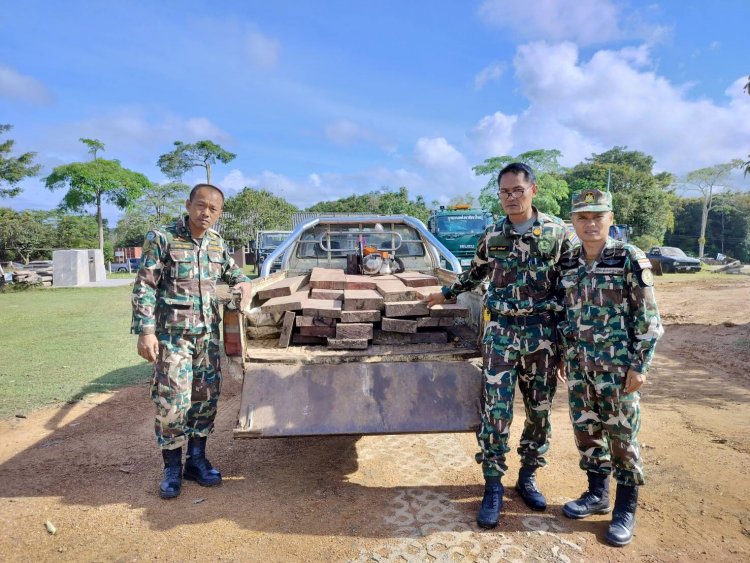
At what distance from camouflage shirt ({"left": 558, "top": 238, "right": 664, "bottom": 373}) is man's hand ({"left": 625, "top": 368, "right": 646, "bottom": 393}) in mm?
24

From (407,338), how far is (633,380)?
1.38m

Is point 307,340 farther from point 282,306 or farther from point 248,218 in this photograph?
point 248,218

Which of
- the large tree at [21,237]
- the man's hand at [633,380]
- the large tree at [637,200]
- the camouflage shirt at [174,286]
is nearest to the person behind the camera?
the man's hand at [633,380]

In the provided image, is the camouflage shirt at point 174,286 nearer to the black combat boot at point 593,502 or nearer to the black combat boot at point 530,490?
the black combat boot at point 530,490

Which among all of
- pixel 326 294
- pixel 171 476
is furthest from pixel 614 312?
pixel 171 476

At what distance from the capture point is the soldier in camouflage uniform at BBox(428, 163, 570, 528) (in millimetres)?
2557

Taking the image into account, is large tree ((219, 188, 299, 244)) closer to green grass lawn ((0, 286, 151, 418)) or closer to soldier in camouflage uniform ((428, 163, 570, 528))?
green grass lawn ((0, 286, 151, 418))

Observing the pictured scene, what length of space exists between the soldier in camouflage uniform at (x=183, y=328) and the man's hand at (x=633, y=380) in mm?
2105

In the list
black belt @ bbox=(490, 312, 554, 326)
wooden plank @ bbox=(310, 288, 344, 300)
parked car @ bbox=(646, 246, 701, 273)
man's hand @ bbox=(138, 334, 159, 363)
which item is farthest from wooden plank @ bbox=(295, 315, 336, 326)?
parked car @ bbox=(646, 246, 701, 273)

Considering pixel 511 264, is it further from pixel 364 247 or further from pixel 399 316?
pixel 364 247

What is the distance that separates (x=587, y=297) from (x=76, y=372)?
18.1ft

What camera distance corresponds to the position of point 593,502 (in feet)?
8.43

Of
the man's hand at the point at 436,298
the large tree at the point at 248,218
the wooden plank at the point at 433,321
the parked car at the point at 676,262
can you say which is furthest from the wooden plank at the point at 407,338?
the large tree at the point at 248,218

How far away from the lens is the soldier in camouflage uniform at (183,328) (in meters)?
2.79
